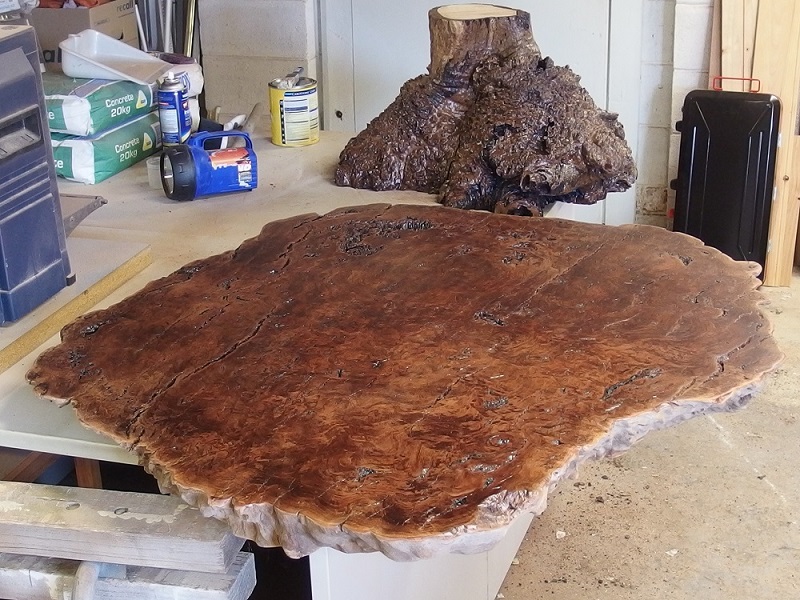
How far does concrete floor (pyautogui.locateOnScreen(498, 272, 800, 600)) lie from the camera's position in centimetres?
201

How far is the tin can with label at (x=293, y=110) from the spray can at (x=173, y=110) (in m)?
0.24

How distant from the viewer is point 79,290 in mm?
1555

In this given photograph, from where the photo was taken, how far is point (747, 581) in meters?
2.00

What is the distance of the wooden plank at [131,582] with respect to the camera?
3.63 feet

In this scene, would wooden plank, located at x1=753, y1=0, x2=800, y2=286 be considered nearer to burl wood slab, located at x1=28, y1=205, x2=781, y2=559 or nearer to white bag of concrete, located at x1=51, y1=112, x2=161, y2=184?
burl wood slab, located at x1=28, y1=205, x2=781, y2=559

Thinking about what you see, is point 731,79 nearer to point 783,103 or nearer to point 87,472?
point 783,103

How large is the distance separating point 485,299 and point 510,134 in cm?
66

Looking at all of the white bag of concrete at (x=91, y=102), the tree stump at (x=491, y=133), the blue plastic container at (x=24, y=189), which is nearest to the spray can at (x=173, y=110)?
the white bag of concrete at (x=91, y=102)

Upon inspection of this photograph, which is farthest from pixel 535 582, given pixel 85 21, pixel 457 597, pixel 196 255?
pixel 85 21

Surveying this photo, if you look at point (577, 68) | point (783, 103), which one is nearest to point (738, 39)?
point (783, 103)

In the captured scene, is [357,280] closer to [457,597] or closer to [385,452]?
[385,452]

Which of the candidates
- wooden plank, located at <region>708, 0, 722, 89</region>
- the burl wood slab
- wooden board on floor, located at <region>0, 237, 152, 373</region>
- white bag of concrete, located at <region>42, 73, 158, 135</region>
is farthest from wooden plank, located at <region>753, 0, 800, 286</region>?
wooden board on floor, located at <region>0, 237, 152, 373</region>

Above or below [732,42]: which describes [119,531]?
below

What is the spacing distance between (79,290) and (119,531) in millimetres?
561
